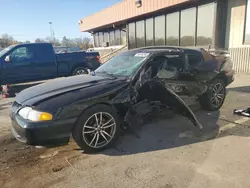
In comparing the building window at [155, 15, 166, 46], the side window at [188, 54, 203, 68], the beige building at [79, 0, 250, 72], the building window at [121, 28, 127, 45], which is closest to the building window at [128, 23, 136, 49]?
the beige building at [79, 0, 250, 72]

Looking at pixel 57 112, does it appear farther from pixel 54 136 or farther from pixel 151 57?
pixel 151 57

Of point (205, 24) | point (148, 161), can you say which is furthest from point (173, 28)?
point (148, 161)

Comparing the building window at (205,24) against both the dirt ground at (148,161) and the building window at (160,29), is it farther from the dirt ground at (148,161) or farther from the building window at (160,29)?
the dirt ground at (148,161)

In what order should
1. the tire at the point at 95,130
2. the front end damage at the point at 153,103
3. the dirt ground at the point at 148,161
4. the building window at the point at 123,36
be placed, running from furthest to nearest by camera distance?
the building window at the point at 123,36 → the front end damage at the point at 153,103 → the tire at the point at 95,130 → the dirt ground at the point at 148,161

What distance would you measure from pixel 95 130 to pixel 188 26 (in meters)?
11.3

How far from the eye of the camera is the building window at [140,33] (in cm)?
1702

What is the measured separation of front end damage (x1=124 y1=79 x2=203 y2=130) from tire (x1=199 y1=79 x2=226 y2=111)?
1218 mm

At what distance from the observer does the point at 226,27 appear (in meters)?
11.1

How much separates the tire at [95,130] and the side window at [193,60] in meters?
2.25

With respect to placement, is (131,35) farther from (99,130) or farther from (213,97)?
(99,130)

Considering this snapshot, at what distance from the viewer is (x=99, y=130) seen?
3.42m

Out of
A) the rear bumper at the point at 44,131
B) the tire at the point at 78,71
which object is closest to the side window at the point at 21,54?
the tire at the point at 78,71

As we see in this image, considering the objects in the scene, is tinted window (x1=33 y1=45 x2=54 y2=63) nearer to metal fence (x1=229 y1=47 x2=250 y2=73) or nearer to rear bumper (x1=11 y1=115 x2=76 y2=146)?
rear bumper (x1=11 y1=115 x2=76 y2=146)

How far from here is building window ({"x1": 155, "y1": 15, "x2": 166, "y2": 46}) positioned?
1477cm
